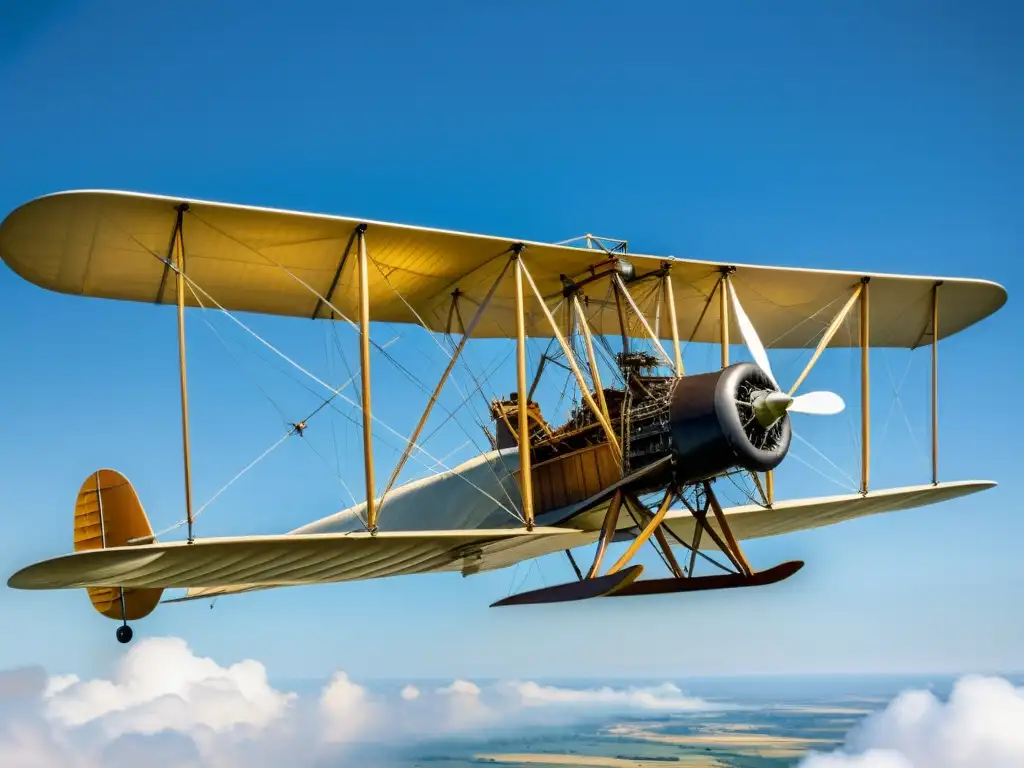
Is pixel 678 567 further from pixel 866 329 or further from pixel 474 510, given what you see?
pixel 866 329

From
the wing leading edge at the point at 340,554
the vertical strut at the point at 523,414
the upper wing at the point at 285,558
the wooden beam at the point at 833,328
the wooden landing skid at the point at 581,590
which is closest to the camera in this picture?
the upper wing at the point at 285,558

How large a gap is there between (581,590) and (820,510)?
222 inches

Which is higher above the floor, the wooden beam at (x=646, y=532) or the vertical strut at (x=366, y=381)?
the vertical strut at (x=366, y=381)

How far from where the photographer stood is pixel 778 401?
1245 centimetres

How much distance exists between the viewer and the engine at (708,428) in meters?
12.4

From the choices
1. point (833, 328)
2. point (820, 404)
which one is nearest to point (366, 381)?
point (820, 404)

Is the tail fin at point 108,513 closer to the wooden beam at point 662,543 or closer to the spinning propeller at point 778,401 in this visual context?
the wooden beam at point 662,543

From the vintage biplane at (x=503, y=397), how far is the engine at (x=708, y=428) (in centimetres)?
2

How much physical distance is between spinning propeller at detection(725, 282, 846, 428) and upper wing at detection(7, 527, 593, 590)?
270 centimetres

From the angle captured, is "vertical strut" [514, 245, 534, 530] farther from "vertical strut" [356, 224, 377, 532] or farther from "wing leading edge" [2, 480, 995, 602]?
"vertical strut" [356, 224, 377, 532]

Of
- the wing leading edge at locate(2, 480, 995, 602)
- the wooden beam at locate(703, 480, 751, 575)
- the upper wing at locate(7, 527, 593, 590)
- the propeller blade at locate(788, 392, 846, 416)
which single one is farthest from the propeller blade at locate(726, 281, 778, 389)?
the upper wing at locate(7, 527, 593, 590)

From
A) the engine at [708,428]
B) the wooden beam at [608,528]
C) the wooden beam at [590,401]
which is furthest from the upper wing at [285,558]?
the engine at [708,428]

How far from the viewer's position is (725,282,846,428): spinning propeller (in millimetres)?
12484

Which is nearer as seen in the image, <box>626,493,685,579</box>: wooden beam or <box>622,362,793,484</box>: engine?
<box>622,362,793,484</box>: engine
